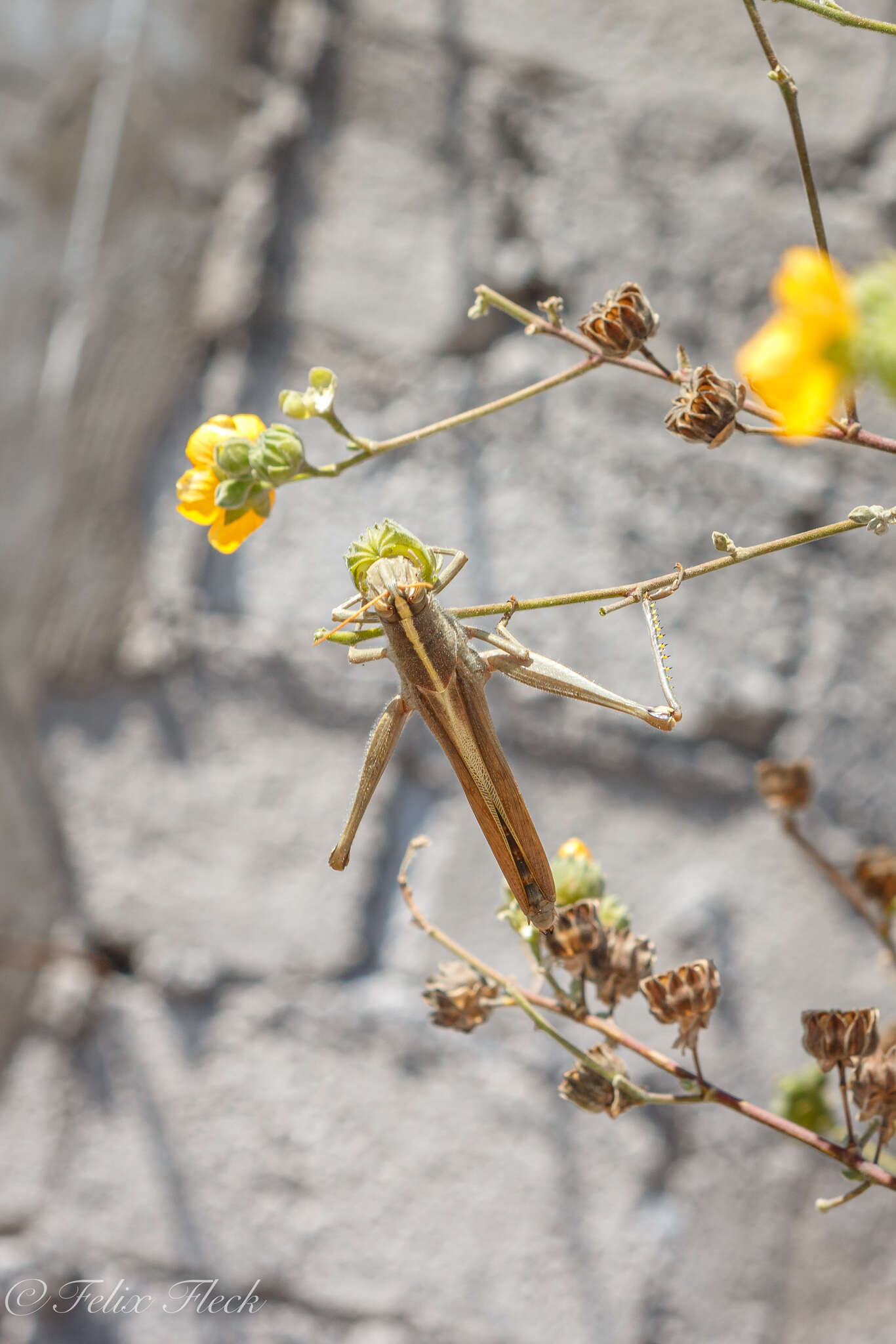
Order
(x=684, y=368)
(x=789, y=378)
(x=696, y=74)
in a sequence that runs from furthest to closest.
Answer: (x=696, y=74) < (x=684, y=368) < (x=789, y=378)

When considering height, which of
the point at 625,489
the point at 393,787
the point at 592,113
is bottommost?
the point at 393,787

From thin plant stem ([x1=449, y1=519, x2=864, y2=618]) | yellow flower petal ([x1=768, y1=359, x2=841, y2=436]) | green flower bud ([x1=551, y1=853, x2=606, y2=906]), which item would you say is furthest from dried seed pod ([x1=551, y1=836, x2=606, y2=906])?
yellow flower petal ([x1=768, y1=359, x2=841, y2=436])

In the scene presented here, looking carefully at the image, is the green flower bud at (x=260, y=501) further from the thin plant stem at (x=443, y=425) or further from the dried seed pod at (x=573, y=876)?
the dried seed pod at (x=573, y=876)

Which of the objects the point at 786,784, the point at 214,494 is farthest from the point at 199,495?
the point at 786,784

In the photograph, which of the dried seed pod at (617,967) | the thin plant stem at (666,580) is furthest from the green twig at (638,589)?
the dried seed pod at (617,967)

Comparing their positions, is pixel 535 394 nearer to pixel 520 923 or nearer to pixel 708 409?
pixel 708 409

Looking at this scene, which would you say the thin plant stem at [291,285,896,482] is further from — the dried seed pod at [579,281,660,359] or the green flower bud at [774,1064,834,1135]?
the green flower bud at [774,1064,834,1135]

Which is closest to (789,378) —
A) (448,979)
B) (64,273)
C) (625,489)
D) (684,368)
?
(684,368)

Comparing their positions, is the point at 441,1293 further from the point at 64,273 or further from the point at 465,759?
the point at 64,273
